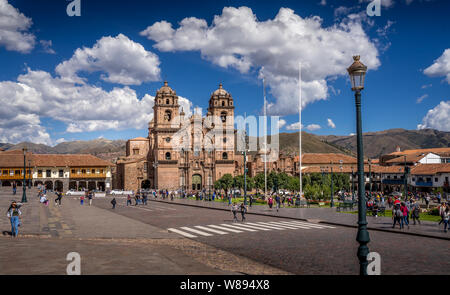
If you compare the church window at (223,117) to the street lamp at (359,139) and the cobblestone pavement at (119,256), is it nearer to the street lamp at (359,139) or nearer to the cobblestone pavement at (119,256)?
the cobblestone pavement at (119,256)

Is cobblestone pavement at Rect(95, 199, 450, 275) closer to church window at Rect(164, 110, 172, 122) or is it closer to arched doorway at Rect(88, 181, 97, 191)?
arched doorway at Rect(88, 181, 97, 191)

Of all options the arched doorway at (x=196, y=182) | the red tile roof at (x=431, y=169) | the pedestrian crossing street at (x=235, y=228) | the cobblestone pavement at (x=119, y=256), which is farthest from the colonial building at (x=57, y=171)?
the red tile roof at (x=431, y=169)

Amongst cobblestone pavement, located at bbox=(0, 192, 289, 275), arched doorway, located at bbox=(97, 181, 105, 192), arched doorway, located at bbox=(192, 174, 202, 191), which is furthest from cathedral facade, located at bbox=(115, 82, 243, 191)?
cobblestone pavement, located at bbox=(0, 192, 289, 275)

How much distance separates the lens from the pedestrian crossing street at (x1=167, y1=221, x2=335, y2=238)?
1869 cm

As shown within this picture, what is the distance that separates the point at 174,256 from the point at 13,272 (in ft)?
15.8

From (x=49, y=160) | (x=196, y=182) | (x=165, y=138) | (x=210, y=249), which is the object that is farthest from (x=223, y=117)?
(x=210, y=249)

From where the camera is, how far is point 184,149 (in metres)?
78.4

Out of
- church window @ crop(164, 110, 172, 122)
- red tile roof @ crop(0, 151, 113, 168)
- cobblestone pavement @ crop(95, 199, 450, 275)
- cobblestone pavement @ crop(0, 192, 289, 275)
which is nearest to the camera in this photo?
cobblestone pavement @ crop(0, 192, 289, 275)

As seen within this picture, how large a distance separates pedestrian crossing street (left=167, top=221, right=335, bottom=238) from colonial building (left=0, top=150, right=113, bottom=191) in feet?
181

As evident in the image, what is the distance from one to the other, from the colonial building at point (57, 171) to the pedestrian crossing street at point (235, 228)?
55.0 metres

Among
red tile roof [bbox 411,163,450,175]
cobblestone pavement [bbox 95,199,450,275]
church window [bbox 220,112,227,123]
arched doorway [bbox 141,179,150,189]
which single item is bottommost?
arched doorway [bbox 141,179,150,189]

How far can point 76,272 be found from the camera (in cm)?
937

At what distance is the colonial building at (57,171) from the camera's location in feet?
215
